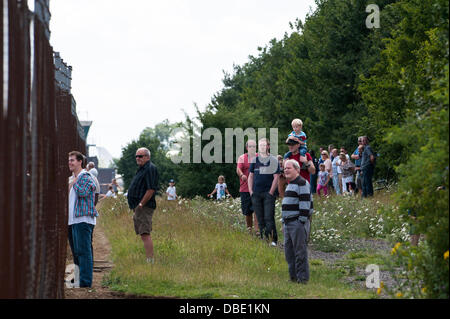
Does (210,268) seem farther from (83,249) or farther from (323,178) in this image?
(323,178)

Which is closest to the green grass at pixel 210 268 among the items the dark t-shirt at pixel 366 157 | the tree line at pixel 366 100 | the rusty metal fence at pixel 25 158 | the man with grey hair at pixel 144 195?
the man with grey hair at pixel 144 195

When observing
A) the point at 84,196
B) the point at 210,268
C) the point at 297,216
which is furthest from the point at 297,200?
the point at 84,196

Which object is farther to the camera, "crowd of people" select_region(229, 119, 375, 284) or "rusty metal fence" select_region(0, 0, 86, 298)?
"crowd of people" select_region(229, 119, 375, 284)

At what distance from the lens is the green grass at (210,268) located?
932 cm

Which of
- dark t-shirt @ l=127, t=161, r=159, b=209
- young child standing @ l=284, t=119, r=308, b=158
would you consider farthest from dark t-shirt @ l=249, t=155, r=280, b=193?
dark t-shirt @ l=127, t=161, r=159, b=209

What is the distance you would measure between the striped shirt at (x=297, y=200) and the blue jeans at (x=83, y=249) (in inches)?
102

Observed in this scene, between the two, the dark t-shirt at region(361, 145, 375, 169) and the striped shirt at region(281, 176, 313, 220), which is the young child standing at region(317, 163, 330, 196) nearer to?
the dark t-shirt at region(361, 145, 375, 169)

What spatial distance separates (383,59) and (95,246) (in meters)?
20.9

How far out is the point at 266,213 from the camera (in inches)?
544

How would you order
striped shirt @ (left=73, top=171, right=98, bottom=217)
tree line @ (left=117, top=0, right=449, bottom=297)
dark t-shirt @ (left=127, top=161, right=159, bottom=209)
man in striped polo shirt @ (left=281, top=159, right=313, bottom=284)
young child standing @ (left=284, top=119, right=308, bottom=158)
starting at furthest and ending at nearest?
young child standing @ (left=284, top=119, right=308, bottom=158), dark t-shirt @ (left=127, top=161, right=159, bottom=209), man in striped polo shirt @ (left=281, top=159, right=313, bottom=284), striped shirt @ (left=73, top=171, right=98, bottom=217), tree line @ (left=117, top=0, right=449, bottom=297)

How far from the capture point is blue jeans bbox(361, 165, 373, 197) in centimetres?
2111

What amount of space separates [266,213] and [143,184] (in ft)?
9.60

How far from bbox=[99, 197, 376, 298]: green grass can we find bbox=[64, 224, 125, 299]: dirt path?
171 mm

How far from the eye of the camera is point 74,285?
10.3 m
